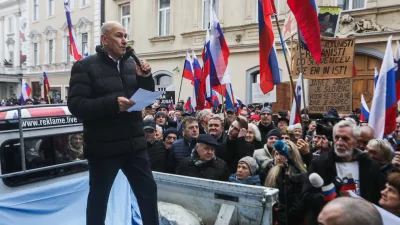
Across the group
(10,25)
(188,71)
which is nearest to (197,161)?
(188,71)

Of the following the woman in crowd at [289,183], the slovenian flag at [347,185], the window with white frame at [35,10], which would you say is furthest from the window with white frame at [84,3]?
the slovenian flag at [347,185]

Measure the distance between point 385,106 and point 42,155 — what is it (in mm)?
4034

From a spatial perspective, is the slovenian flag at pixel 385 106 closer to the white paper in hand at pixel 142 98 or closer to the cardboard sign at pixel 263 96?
the white paper in hand at pixel 142 98

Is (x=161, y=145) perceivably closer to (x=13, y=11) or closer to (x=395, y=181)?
(x=395, y=181)

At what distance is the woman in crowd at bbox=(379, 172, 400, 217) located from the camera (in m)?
2.61

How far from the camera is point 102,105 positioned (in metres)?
2.39

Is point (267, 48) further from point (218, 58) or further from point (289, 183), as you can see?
point (289, 183)

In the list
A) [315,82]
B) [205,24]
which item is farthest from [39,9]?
[315,82]

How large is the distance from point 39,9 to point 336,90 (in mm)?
27456

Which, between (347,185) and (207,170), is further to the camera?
(207,170)

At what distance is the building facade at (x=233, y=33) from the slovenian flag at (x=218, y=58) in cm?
379

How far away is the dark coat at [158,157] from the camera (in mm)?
5309

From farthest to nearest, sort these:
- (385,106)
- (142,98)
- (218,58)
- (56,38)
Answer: (56,38), (218,58), (385,106), (142,98)

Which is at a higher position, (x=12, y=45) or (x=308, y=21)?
(x=12, y=45)
